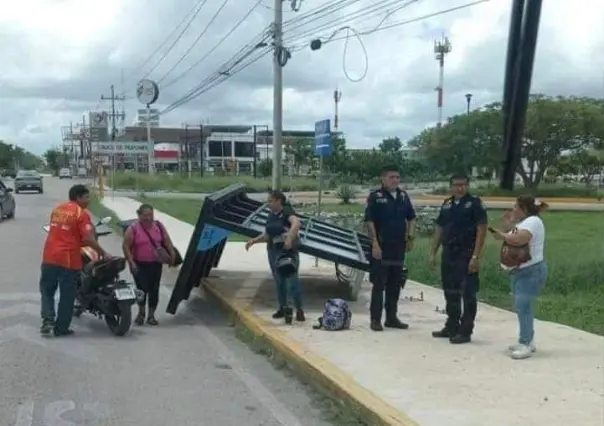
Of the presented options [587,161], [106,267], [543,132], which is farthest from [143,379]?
[587,161]

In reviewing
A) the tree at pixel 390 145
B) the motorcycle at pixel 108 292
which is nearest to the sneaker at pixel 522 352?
the motorcycle at pixel 108 292

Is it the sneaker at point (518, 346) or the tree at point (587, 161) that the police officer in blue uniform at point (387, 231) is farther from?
the tree at point (587, 161)

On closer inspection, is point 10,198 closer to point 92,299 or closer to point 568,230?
point 568,230

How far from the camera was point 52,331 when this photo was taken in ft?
32.3

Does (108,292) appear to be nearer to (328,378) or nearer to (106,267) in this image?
(106,267)

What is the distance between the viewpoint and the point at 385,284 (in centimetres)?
985

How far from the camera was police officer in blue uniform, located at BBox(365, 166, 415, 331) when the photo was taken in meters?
9.58

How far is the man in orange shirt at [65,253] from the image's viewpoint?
960 cm

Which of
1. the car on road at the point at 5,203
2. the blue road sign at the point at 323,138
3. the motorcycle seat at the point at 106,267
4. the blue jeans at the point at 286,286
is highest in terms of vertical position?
the blue road sign at the point at 323,138

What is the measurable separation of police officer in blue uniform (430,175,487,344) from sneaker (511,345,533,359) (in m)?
0.79

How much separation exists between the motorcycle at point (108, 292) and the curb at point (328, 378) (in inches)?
58.0

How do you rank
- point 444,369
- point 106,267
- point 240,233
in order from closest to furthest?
1. point 444,369
2. point 106,267
3. point 240,233

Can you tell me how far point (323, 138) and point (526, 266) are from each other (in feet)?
24.8

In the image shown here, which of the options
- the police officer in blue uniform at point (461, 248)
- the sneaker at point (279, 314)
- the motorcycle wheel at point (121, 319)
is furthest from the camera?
the sneaker at point (279, 314)
